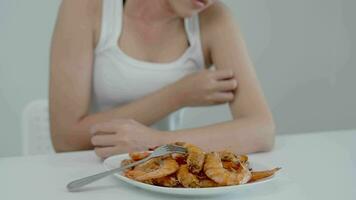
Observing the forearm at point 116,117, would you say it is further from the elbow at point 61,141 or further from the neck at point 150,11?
the neck at point 150,11

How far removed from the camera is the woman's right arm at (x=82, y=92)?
3.92 ft

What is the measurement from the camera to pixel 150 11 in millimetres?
1370

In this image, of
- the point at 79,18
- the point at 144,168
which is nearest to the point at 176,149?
the point at 144,168

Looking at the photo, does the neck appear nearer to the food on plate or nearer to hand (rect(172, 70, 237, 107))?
hand (rect(172, 70, 237, 107))

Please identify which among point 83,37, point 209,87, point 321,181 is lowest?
point 321,181

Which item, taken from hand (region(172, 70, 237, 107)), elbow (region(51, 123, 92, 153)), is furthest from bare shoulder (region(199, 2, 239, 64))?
elbow (region(51, 123, 92, 153))

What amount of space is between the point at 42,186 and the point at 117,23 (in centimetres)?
60

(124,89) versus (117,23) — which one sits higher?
(117,23)

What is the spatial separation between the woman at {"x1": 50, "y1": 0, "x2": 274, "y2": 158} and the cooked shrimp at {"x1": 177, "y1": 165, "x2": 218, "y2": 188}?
272mm

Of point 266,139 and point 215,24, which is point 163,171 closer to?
point 266,139

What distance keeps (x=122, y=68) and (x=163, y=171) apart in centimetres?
63

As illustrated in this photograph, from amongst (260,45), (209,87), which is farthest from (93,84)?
(260,45)

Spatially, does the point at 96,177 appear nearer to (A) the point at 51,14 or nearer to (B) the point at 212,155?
(B) the point at 212,155

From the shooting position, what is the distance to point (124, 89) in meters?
1.35
